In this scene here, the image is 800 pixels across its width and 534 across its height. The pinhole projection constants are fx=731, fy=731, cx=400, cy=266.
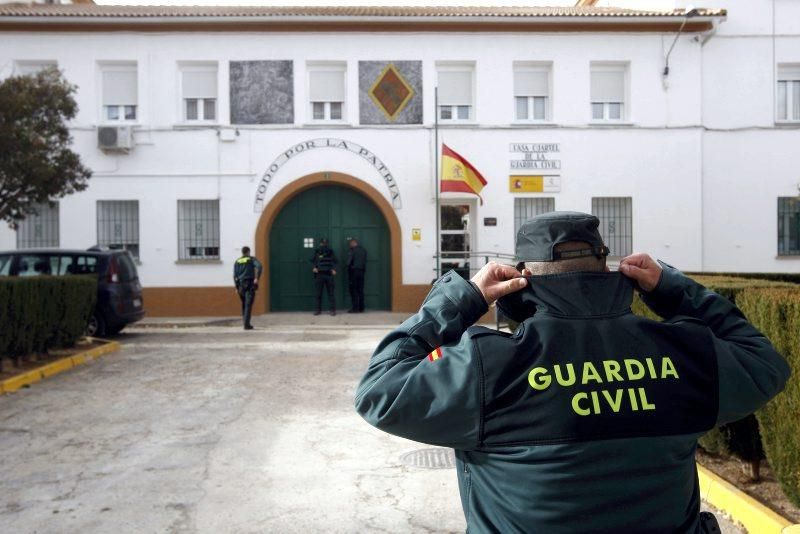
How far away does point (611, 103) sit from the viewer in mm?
19141

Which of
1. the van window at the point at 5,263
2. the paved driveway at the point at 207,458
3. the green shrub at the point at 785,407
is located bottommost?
the paved driveway at the point at 207,458

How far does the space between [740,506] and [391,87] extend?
15602 mm

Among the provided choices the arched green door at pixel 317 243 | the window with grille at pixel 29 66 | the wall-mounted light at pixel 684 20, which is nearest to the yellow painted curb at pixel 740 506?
the arched green door at pixel 317 243

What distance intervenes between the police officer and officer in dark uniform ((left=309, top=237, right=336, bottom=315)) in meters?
2.14

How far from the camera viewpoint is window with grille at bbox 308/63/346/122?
1886 centimetres

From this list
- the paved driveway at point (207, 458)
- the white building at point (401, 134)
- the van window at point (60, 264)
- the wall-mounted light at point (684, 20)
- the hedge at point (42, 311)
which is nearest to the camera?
the paved driveway at point (207, 458)

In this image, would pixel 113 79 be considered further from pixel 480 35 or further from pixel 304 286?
pixel 480 35

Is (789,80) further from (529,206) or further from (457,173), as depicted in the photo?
(457,173)

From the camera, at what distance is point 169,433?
22.3 ft

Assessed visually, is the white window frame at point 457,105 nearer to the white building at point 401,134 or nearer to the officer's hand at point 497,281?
the white building at point 401,134

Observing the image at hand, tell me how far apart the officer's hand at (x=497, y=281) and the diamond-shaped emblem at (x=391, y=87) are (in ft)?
56.3

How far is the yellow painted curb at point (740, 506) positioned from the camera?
13.6 ft

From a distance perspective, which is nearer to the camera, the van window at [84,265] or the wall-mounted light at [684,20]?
the van window at [84,265]

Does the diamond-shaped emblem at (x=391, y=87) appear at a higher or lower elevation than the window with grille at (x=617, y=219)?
higher
